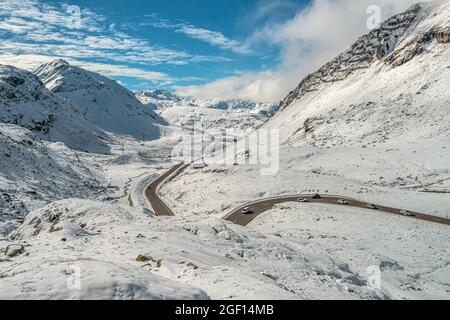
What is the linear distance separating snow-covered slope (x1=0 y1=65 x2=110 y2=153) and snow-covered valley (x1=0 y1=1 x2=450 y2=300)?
489 cm

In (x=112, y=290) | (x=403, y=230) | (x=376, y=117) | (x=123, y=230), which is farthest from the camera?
(x=376, y=117)

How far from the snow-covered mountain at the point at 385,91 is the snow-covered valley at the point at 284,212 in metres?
0.59

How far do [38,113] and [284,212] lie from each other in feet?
497

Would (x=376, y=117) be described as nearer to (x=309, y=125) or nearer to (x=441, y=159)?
(x=309, y=125)

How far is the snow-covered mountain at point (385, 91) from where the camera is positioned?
91812 mm

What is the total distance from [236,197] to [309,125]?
57687mm

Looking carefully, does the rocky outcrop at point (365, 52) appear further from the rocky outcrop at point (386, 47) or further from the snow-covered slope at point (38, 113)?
the snow-covered slope at point (38, 113)

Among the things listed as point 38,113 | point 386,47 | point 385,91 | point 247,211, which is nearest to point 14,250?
point 247,211

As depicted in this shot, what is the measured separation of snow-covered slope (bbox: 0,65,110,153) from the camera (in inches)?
6191

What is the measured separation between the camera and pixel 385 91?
113 m

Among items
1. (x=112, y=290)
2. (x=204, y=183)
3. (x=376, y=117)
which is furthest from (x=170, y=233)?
(x=376, y=117)

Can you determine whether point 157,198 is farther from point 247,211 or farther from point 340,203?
point 340,203

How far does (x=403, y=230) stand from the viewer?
41.7 meters

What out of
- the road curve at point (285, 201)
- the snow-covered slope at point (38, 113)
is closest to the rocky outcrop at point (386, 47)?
the road curve at point (285, 201)
